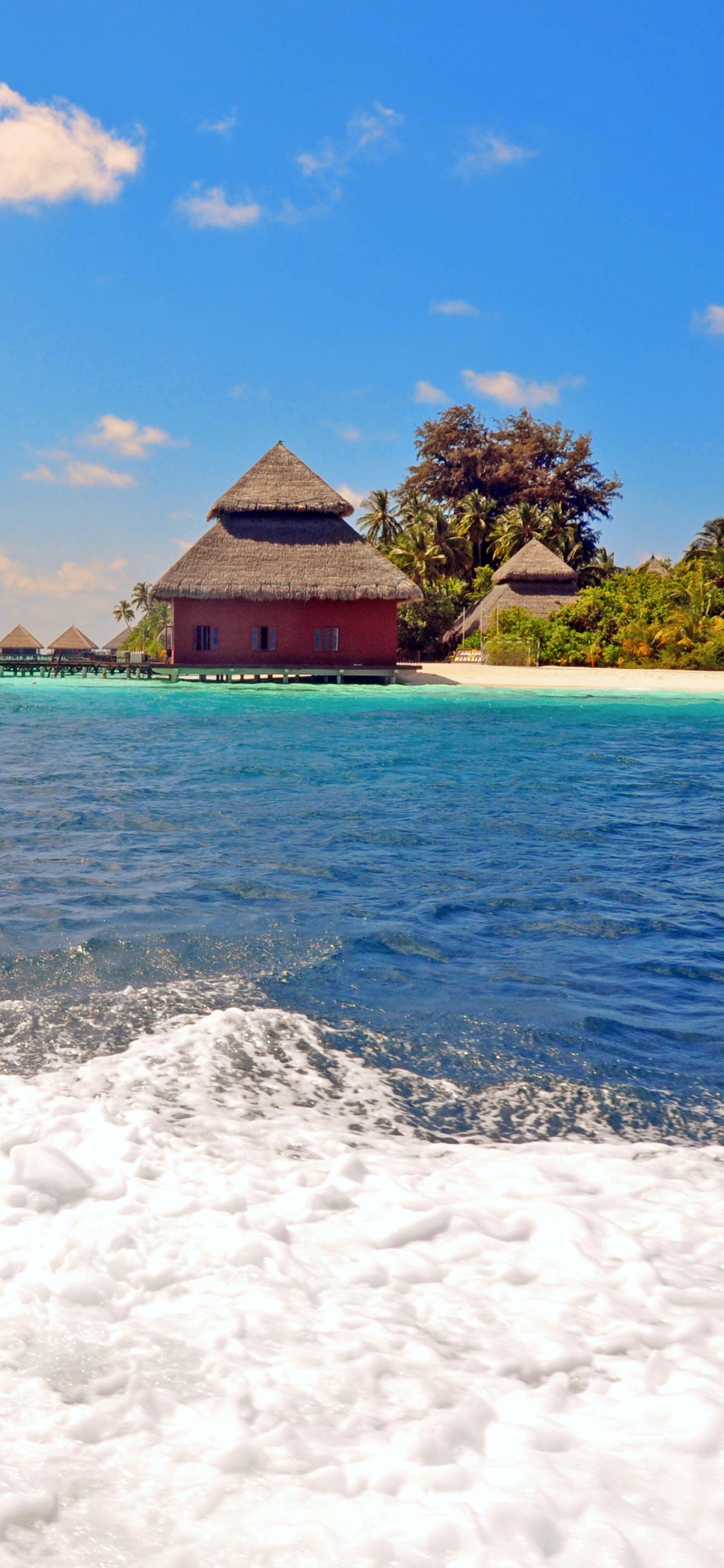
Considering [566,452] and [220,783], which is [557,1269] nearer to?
[220,783]

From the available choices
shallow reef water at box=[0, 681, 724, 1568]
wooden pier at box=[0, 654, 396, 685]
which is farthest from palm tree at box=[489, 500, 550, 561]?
shallow reef water at box=[0, 681, 724, 1568]

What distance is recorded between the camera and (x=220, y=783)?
11.5 metres

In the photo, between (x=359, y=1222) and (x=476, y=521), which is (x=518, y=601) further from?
(x=359, y=1222)

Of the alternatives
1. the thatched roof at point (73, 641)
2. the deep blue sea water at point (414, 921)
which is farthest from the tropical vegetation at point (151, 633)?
the deep blue sea water at point (414, 921)

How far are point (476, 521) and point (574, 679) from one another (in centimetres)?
2146

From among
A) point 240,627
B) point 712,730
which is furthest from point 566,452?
point 712,730

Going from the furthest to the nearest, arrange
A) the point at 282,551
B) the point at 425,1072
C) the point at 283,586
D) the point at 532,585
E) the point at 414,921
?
the point at 532,585, the point at 282,551, the point at 283,586, the point at 414,921, the point at 425,1072

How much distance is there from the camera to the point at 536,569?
39781 mm

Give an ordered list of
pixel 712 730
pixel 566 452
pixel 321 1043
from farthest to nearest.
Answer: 1. pixel 566 452
2. pixel 712 730
3. pixel 321 1043

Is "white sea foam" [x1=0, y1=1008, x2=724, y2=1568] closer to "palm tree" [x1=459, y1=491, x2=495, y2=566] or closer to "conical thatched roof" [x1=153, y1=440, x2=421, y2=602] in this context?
"conical thatched roof" [x1=153, y1=440, x2=421, y2=602]

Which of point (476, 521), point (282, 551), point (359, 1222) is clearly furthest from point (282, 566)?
point (359, 1222)

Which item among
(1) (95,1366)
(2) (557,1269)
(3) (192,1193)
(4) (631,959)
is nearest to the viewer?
(1) (95,1366)

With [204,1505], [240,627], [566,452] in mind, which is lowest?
[204,1505]

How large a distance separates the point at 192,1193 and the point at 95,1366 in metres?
0.66
